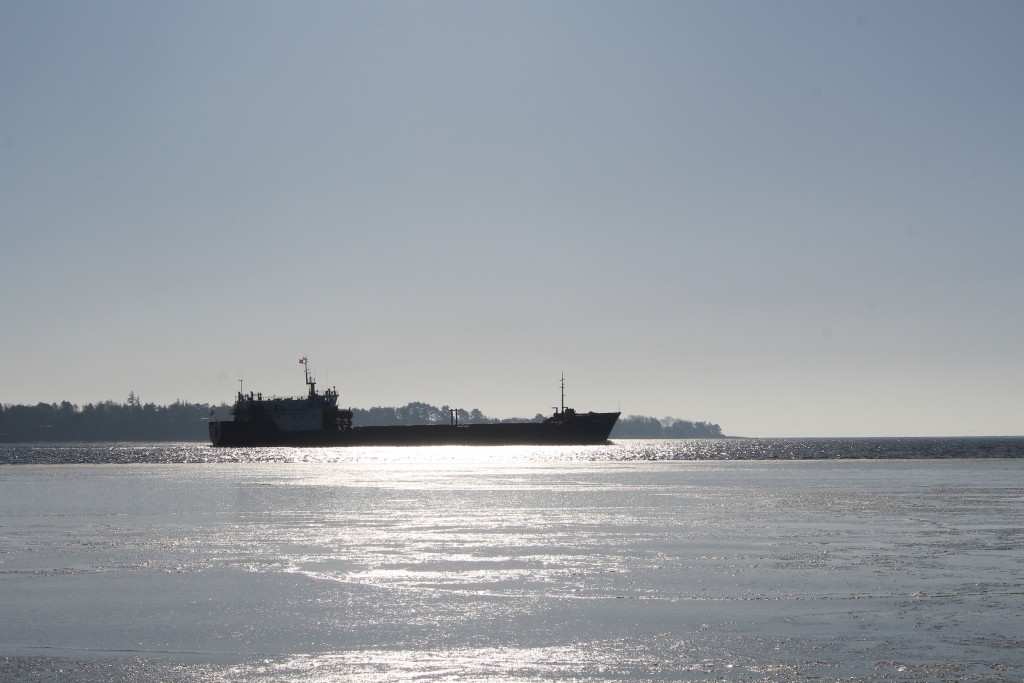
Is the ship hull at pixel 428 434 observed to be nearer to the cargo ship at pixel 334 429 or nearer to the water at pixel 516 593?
the cargo ship at pixel 334 429

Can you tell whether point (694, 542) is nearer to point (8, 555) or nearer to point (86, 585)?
point (86, 585)

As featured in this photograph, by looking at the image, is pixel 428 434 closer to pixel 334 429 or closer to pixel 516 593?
pixel 334 429

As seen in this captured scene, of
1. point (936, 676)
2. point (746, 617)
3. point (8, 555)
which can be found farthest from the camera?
point (8, 555)

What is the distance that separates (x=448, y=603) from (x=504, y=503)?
23508 millimetres

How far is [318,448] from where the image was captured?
487ft

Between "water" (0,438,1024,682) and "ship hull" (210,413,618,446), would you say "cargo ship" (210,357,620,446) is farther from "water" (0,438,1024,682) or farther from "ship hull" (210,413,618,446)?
"water" (0,438,1024,682)

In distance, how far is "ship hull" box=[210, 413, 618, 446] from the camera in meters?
140

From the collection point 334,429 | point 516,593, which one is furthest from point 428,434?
point 516,593

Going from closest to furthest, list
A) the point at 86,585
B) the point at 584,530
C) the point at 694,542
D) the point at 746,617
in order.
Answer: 1. the point at 746,617
2. the point at 86,585
3. the point at 694,542
4. the point at 584,530

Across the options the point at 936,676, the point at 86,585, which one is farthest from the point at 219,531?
the point at 936,676

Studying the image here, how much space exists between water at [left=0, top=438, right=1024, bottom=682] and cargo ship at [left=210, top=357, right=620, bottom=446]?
10143 cm

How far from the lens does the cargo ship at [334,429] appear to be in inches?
5487

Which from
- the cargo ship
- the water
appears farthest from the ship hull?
the water

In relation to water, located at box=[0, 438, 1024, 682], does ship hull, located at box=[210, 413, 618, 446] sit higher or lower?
higher
